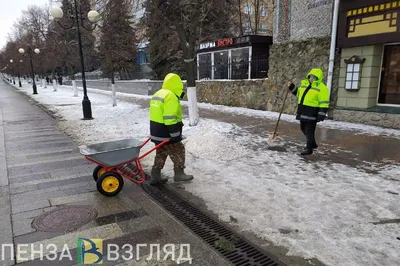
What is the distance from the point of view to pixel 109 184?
4723mm

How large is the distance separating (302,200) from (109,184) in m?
3.00

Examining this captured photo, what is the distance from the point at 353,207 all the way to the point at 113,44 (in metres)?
25.5

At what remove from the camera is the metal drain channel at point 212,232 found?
125 inches

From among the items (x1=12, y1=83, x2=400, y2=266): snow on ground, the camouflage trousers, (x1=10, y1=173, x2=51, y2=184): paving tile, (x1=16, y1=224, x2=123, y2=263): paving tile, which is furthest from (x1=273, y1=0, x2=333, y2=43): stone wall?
(x1=16, y1=224, x2=123, y2=263): paving tile

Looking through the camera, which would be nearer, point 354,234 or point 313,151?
point 354,234

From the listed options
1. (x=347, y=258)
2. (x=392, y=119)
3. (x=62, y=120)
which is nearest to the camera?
(x=347, y=258)

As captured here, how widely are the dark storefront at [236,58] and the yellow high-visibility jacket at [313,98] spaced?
29.9ft

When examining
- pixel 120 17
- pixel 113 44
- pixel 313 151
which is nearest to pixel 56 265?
pixel 313 151

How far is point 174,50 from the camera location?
89.0 ft

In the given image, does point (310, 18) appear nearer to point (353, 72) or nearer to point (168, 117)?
point (353, 72)

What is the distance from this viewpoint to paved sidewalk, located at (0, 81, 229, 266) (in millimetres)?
3475

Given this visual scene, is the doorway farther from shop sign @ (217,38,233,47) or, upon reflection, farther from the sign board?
shop sign @ (217,38,233,47)

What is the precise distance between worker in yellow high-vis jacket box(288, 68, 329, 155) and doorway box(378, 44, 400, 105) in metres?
4.78

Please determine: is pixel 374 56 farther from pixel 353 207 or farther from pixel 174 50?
pixel 174 50
